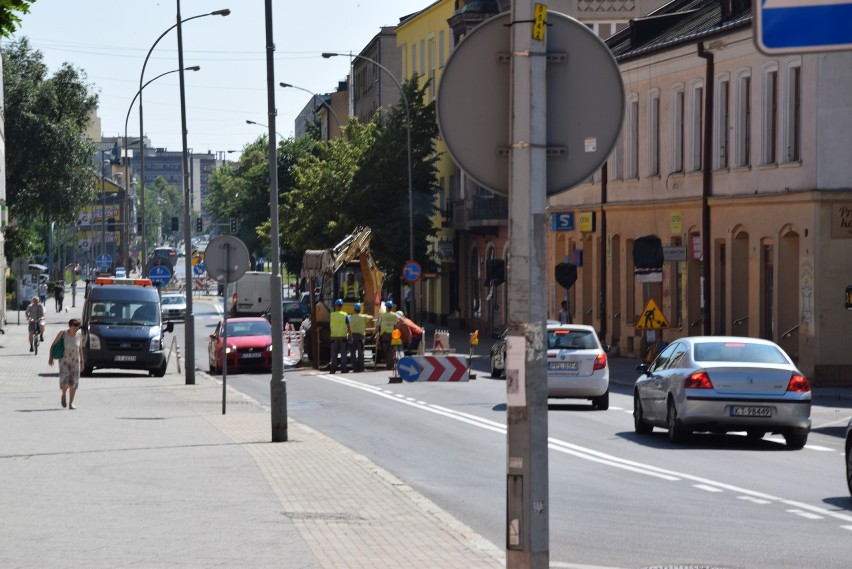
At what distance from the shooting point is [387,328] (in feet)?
147

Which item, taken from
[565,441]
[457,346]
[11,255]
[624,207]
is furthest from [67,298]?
[565,441]

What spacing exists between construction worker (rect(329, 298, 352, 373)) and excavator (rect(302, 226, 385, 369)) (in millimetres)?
1653

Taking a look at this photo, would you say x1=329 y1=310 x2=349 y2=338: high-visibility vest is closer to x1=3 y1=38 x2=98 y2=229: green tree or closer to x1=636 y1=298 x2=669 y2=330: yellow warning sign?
x1=636 y1=298 x2=669 y2=330: yellow warning sign

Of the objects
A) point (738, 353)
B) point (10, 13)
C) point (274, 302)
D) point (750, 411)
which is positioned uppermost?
point (10, 13)

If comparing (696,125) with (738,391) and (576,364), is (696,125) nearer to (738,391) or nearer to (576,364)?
(576,364)

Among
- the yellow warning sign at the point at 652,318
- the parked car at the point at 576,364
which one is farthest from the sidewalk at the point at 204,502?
the yellow warning sign at the point at 652,318

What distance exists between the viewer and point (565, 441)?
74.7 feet

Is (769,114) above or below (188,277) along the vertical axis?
above

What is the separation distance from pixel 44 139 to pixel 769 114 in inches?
Result: 1401

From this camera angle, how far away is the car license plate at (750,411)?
21.4 m

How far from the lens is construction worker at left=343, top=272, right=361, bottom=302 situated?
159 feet

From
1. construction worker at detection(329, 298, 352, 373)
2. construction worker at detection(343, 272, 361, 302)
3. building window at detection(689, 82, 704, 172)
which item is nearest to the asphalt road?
construction worker at detection(329, 298, 352, 373)

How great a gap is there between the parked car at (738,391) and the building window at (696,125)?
961 inches

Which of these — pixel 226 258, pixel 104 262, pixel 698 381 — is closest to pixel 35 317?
pixel 104 262
